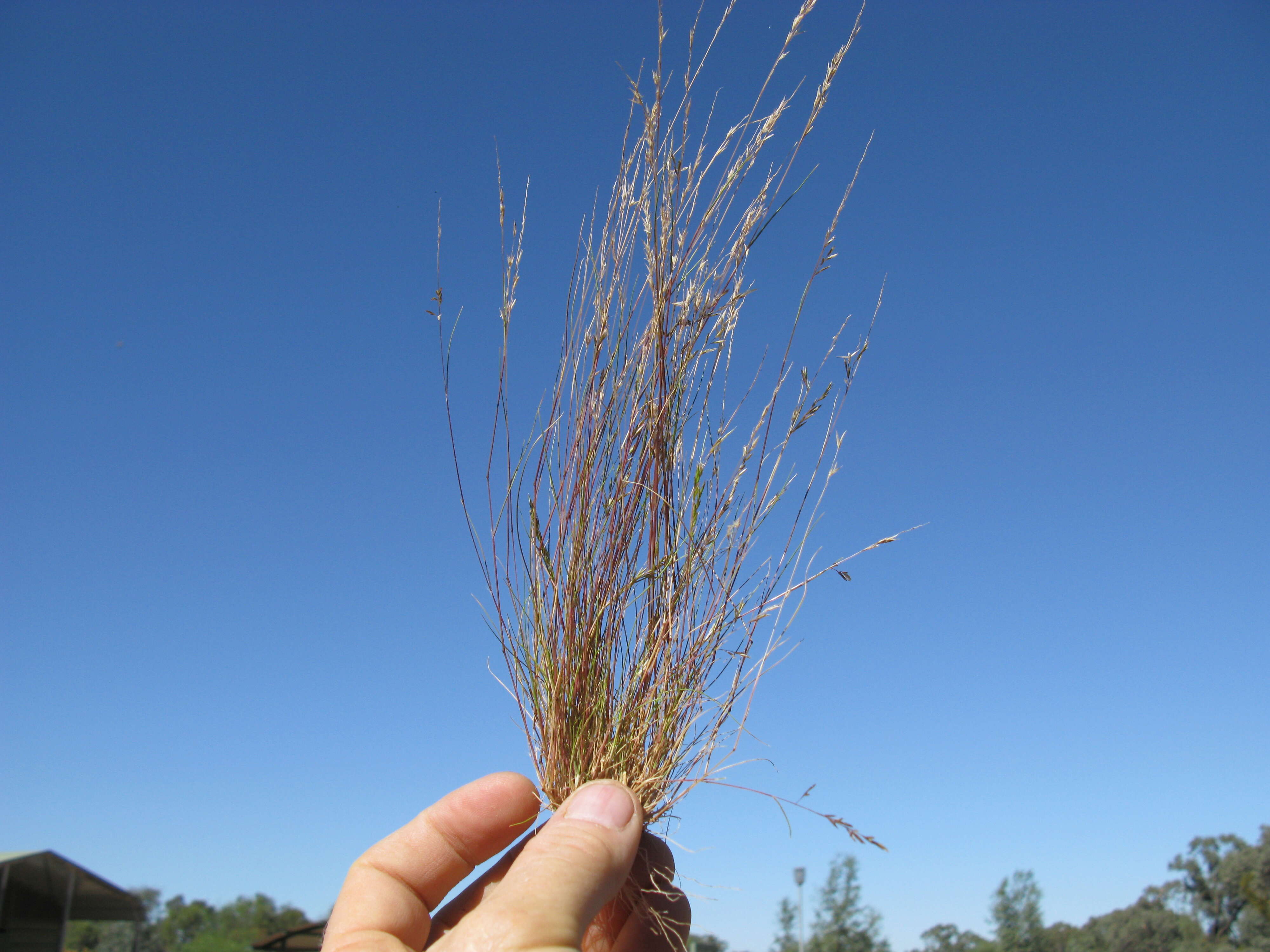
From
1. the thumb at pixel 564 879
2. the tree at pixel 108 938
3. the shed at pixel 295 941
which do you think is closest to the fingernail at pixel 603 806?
the thumb at pixel 564 879

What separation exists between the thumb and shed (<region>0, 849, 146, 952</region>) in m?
18.2

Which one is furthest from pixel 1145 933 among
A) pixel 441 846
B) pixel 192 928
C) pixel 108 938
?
pixel 192 928

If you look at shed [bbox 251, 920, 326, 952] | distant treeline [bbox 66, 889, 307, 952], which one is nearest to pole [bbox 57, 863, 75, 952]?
shed [bbox 251, 920, 326, 952]

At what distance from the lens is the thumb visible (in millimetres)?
1274

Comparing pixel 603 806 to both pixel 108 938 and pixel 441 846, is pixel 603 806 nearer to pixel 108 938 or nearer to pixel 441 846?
pixel 441 846

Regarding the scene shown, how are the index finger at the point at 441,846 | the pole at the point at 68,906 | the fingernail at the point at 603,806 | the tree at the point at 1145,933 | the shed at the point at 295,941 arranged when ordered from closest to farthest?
1. the fingernail at the point at 603,806
2. the index finger at the point at 441,846
3. the pole at the point at 68,906
4. the shed at the point at 295,941
5. the tree at the point at 1145,933

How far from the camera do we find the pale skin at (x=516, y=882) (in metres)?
1.30

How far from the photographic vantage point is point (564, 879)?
52.5 inches

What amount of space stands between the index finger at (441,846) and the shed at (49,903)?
17619 mm

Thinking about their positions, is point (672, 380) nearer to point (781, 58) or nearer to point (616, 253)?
point (616, 253)

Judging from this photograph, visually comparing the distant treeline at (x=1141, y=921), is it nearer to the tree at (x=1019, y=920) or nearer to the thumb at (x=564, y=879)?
the tree at (x=1019, y=920)

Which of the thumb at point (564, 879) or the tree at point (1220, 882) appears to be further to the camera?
the tree at point (1220, 882)

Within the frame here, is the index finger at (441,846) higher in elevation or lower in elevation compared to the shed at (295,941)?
lower

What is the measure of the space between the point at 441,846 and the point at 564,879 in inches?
23.1
